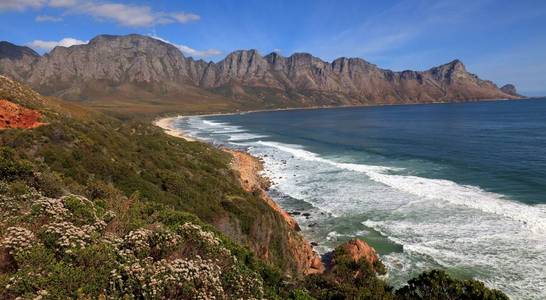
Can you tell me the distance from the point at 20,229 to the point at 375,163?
54992 mm

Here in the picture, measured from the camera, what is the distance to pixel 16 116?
3089 centimetres

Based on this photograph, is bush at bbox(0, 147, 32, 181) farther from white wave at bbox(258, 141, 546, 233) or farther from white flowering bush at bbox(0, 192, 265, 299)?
white wave at bbox(258, 141, 546, 233)

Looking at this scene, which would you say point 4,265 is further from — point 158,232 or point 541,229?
point 541,229

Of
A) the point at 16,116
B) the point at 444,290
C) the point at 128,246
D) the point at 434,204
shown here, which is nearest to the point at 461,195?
the point at 434,204

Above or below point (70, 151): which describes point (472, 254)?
below

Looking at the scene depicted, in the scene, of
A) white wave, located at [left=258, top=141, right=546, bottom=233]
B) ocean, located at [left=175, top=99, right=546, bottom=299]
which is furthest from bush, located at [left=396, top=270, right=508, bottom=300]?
white wave, located at [left=258, top=141, right=546, bottom=233]

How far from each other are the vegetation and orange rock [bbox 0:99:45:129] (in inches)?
247

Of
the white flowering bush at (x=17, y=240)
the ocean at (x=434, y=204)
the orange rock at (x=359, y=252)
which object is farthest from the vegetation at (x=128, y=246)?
the ocean at (x=434, y=204)

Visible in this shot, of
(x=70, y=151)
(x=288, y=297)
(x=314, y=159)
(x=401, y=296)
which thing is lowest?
(x=314, y=159)

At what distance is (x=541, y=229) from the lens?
92.8 feet

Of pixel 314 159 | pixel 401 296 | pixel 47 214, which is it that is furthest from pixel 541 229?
pixel 314 159

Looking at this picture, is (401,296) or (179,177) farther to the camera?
(179,177)

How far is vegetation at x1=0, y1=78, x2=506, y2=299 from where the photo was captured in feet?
25.6

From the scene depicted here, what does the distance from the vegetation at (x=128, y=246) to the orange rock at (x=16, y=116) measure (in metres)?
6.27
